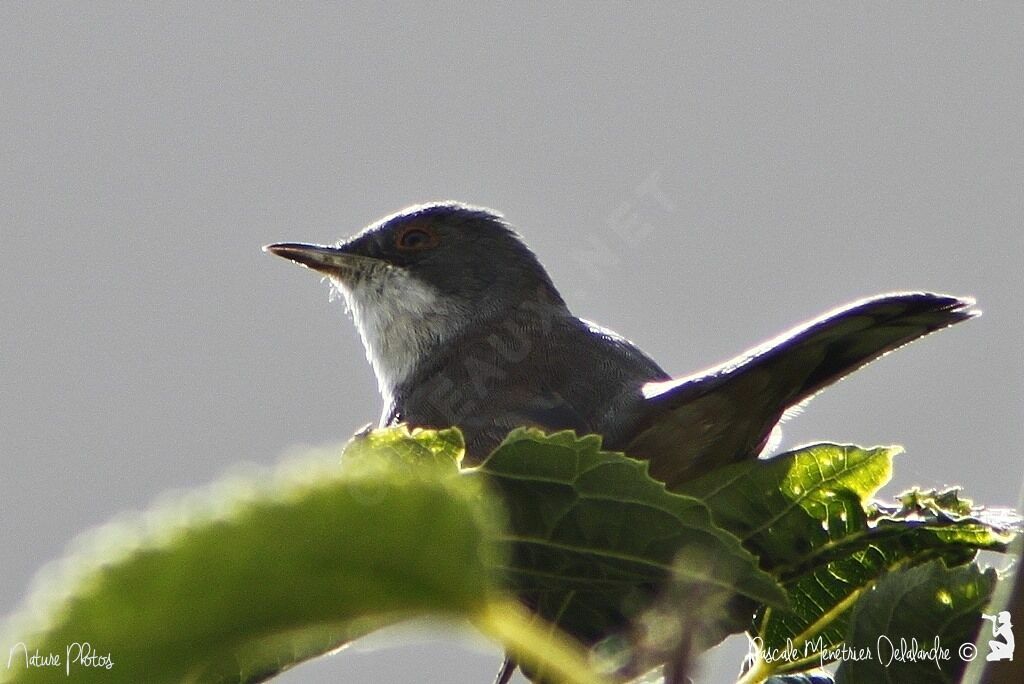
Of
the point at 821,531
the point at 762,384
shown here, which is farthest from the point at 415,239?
the point at 821,531

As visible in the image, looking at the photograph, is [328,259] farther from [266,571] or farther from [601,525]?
[266,571]

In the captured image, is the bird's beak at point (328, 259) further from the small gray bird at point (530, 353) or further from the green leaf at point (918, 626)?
the green leaf at point (918, 626)

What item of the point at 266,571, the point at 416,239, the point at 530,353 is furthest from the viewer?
the point at 416,239

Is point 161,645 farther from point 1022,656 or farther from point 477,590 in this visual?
point 1022,656

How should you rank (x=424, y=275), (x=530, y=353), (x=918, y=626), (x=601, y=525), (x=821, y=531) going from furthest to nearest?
(x=424, y=275) < (x=530, y=353) < (x=821, y=531) < (x=918, y=626) < (x=601, y=525)

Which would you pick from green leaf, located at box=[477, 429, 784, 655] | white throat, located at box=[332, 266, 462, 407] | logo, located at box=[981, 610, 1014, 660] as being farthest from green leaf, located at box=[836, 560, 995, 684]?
white throat, located at box=[332, 266, 462, 407]

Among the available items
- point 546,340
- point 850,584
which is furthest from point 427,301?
point 850,584
